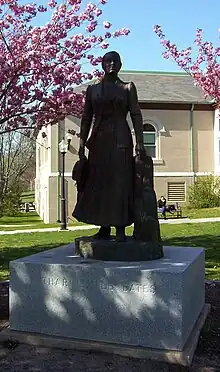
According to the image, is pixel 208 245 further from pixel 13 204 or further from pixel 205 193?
pixel 13 204

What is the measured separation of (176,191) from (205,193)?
66.1 inches

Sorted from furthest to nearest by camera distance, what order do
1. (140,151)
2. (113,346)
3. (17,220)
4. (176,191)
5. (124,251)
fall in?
(17,220)
(176,191)
(140,151)
(124,251)
(113,346)

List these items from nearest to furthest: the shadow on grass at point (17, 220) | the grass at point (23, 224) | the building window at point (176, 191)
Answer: the grass at point (23, 224), the building window at point (176, 191), the shadow on grass at point (17, 220)

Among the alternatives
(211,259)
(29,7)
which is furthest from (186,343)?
Answer: (29,7)

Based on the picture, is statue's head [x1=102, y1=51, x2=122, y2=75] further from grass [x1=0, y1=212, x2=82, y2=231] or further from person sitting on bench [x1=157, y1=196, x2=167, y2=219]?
person sitting on bench [x1=157, y1=196, x2=167, y2=219]

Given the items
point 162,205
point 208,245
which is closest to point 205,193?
point 162,205

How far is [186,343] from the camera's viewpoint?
4574mm

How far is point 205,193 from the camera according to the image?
25.6 m

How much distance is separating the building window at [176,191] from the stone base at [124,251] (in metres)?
21.2

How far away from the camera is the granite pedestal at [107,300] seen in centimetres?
445

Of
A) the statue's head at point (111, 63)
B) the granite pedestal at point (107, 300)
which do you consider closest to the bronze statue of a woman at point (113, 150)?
the statue's head at point (111, 63)

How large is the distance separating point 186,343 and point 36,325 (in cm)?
149

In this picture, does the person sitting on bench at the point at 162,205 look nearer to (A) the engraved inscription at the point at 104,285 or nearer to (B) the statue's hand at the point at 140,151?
(B) the statue's hand at the point at 140,151

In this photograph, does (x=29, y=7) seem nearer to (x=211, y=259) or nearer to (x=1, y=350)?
(x=211, y=259)
